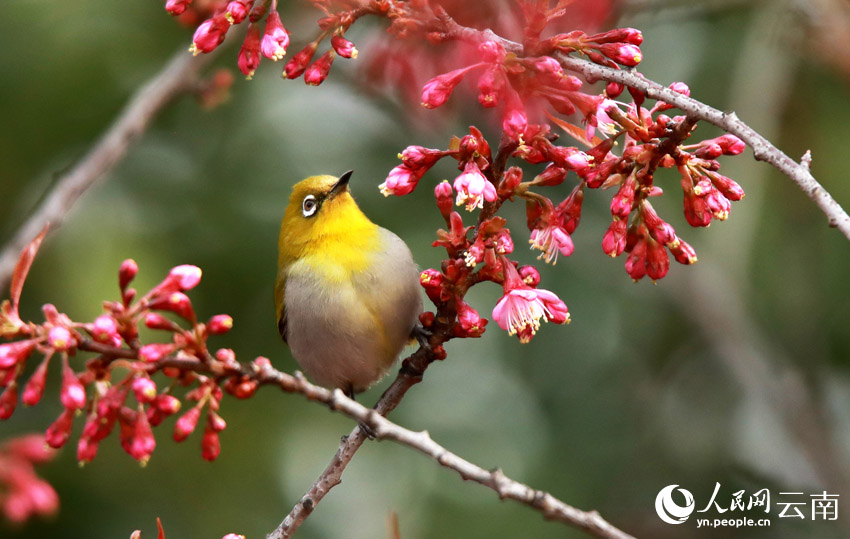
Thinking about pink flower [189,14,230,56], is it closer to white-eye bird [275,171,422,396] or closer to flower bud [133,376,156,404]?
flower bud [133,376,156,404]

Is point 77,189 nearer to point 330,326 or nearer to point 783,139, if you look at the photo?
point 330,326

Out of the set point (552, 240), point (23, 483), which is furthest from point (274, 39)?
point (23, 483)

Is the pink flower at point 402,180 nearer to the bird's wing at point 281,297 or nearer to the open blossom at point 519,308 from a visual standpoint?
the open blossom at point 519,308

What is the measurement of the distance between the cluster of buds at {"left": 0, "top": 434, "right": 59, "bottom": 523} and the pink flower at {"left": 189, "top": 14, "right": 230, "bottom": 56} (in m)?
2.49

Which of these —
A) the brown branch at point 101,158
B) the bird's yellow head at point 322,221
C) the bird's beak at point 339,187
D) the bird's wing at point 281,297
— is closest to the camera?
the brown branch at point 101,158

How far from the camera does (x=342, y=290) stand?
5070mm

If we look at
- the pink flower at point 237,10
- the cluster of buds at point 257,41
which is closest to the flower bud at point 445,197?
the cluster of buds at point 257,41

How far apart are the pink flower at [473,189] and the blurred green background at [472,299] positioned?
296cm

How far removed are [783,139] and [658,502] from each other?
11.5 feet

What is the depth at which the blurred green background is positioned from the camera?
6508 millimetres

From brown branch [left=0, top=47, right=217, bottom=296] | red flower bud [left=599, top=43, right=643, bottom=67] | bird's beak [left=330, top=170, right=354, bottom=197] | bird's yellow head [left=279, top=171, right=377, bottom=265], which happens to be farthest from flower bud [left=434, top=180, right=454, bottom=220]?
bird's beak [left=330, top=170, right=354, bottom=197]

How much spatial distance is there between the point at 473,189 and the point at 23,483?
3117mm

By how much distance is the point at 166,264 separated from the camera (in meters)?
6.39

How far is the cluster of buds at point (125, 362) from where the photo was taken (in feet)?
7.73
